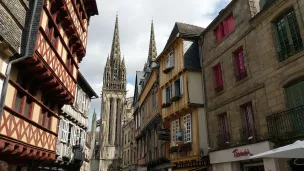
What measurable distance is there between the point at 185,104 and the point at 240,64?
4160mm

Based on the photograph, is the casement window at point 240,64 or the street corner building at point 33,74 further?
the casement window at point 240,64

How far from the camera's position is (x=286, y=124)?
949 cm

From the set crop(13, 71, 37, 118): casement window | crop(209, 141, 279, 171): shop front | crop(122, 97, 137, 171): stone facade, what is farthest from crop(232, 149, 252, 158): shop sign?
crop(122, 97, 137, 171): stone facade

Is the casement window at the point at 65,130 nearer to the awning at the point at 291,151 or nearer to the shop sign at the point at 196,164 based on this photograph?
the shop sign at the point at 196,164

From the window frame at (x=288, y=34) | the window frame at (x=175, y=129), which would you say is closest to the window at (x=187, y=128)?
the window frame at (x=175, y=129)

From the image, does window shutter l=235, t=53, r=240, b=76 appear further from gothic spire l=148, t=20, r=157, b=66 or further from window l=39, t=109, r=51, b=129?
gothic spire l=148, t=20, r=157, b=66

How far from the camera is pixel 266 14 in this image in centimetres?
1102

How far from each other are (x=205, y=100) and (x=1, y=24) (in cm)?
A: 1089

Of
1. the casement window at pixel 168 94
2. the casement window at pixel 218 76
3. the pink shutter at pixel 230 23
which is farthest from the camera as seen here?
the casement window at pixel 168 94

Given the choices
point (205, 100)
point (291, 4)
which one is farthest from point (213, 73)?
point (291, 4)

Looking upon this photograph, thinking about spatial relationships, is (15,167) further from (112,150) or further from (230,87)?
(112,150)

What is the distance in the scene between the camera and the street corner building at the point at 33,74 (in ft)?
27.6

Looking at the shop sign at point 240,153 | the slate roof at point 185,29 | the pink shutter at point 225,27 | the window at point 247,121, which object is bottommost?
the shop sign at point 240,153

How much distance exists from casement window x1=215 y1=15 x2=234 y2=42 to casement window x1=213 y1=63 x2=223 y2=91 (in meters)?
1.47
